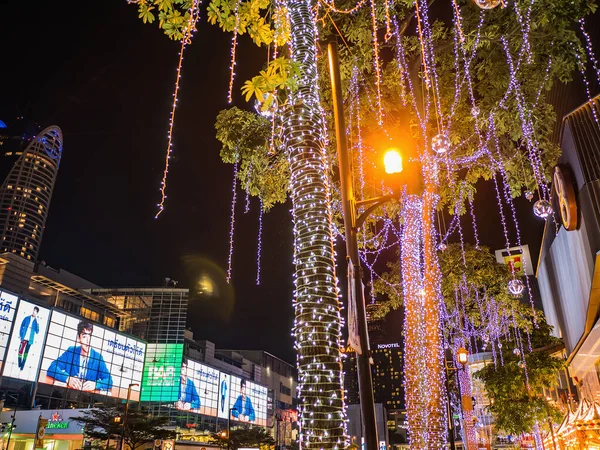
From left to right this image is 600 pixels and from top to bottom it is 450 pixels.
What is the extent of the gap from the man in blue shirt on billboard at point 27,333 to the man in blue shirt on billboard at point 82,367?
3377 mm

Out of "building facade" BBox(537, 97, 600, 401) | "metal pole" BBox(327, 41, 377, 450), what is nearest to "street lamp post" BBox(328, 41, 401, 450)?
"metal pole" BBox(327, 41, 377, 450)

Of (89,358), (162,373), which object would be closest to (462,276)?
(89,358)

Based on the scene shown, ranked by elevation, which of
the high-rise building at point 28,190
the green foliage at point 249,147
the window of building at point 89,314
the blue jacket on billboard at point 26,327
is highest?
the high-rise building at point 28,190

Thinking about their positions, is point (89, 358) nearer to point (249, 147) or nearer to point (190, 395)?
point (190, 395)

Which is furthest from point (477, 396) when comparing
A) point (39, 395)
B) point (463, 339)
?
point (39, 395)

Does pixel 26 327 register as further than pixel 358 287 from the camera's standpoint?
Yes

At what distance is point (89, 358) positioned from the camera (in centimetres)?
4966

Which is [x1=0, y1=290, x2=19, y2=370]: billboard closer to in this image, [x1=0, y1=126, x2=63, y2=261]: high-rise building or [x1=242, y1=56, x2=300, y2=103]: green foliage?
[x1=242, y1=56, x2=300, y2=103]: green foliage

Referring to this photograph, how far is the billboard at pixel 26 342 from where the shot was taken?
133 feet

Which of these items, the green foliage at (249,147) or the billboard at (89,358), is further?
the billboard at (89,358)

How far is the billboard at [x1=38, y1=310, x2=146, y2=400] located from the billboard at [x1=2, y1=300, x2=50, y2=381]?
103cm

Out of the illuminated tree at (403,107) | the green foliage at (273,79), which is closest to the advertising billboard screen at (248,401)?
the illuminated tree at (403,107)

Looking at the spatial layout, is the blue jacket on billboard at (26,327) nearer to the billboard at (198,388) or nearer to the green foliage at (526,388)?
the billboard at (198,388)

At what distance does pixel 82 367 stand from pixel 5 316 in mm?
11434
